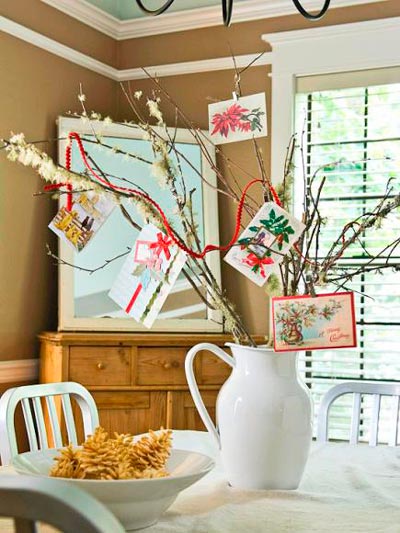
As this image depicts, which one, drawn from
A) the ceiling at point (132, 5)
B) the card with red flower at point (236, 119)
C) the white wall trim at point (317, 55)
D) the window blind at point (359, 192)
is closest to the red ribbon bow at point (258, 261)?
the card with red flower at point (236, 119)

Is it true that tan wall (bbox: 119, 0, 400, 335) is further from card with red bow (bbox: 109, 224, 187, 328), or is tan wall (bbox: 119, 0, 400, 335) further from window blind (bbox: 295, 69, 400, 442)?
card with red bow (bbox: 109, 224, 187, 328)

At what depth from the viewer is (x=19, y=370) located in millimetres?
3396

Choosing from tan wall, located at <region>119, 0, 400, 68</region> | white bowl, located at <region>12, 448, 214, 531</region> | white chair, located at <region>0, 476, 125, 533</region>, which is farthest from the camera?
tan wall, located at <region>119, 0, 400, 68</region>

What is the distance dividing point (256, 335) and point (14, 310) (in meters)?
1.04

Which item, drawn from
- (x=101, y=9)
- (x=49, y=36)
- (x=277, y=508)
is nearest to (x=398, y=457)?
(x=277, y=508)

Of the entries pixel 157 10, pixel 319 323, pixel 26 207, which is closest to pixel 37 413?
pixel 319 323

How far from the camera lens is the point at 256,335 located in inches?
140

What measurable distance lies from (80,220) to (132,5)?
49.9 inches

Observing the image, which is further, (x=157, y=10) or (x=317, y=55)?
(x=317, y=55)

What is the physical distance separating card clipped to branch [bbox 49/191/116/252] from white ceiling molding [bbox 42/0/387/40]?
2.97ft

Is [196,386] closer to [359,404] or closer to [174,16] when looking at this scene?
[359,404]

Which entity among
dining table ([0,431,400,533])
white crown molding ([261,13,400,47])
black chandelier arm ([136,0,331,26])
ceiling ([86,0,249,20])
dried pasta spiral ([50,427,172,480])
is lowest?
dining table ([0,431,400,533])

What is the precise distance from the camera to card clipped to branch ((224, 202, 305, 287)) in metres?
1.57

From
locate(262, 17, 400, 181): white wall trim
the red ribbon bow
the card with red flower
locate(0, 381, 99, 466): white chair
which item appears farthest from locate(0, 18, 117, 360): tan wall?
the red ribbon bow
